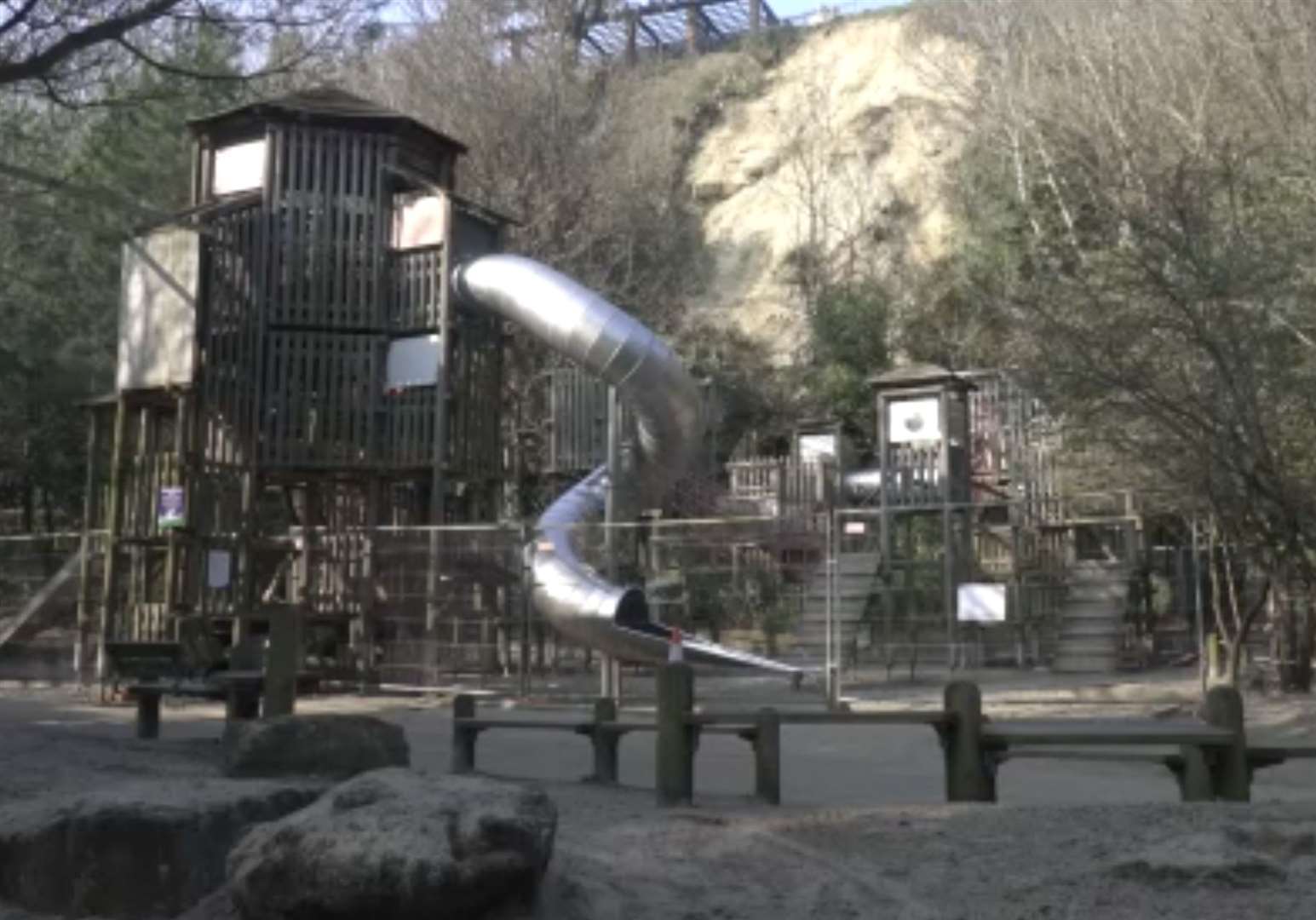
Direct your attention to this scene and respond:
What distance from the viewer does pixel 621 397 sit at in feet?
77.3

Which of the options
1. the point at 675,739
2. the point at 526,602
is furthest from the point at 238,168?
the point at 675,739

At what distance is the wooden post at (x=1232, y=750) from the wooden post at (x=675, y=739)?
3.13 metres

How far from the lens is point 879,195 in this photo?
44.7m

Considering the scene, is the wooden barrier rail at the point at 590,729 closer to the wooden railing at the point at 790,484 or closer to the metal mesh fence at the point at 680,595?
the metal mesh fence at the point at 680,595

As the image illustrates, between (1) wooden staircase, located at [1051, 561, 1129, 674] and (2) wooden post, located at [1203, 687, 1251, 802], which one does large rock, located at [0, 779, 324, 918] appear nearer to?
(2) wooden post, located at [1203, 687, 1251, 802]

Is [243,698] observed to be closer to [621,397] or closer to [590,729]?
[590,729]

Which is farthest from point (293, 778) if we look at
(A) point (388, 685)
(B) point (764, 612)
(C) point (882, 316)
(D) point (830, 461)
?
(C) point (882, 316)

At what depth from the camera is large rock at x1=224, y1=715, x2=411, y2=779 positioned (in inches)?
354

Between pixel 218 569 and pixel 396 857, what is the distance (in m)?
16.1

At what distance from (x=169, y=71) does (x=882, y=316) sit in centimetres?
2870

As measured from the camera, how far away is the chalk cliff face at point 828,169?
142 feet

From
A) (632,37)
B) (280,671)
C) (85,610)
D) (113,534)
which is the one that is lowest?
(280,671)

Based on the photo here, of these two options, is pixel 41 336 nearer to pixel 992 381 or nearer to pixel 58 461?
pixel 58 461

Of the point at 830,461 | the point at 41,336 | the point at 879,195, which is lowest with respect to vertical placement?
the point at 830,461
